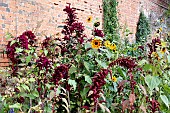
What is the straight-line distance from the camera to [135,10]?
927 cm

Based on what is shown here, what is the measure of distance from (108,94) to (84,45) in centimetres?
39

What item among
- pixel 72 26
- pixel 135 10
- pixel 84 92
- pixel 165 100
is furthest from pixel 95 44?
pixel 135 10

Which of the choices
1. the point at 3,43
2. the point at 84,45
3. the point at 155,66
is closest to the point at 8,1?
the point at 3,43

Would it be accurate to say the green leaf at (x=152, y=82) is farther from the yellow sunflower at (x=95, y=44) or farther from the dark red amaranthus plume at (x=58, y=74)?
the dark red amaranthus plume at (x=58, y=74)

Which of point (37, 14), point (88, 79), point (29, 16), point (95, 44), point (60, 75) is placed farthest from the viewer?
point (37, 14)

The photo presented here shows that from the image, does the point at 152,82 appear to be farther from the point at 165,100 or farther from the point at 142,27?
the point at 142,27

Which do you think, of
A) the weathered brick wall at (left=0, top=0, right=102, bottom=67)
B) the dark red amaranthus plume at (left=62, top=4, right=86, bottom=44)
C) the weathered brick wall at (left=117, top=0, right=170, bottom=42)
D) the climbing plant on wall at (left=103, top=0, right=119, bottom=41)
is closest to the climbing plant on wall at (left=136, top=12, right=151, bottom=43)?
the weathered brick wall at (left=117, top=0, right=170, bottom=42)

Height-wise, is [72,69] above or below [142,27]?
below

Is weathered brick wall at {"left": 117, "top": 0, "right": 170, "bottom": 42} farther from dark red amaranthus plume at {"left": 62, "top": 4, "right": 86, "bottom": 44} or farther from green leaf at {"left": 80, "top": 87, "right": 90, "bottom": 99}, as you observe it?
green leaf at {"left": 80, "top": 87, "right": 90, "bottom": 99}

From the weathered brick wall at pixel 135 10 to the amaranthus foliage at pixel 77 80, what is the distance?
20.3 ft

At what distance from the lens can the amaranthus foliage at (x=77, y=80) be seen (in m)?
1.76

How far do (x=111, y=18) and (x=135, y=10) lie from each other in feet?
6.24

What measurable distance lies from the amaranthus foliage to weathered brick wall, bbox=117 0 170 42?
620cm

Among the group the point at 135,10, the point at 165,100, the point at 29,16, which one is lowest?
the point at 165,100
